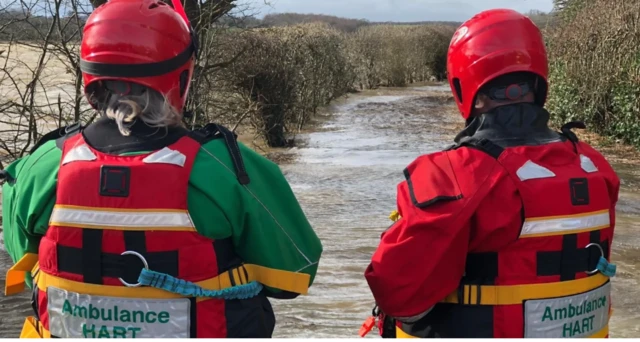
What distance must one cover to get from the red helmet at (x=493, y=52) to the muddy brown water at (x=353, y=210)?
3.04 metres

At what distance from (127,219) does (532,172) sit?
1.37m

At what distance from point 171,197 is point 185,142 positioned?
0.68 feet

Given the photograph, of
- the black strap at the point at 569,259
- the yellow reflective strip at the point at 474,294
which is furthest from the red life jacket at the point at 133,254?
the black strap at the point at 569,259

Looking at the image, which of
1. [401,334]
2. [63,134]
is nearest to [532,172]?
[401,334]

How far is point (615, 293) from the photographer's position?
235 inches

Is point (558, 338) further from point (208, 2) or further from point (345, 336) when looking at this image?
point (208, 2)

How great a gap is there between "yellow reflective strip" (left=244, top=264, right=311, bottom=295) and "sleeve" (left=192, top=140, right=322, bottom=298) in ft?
0.05

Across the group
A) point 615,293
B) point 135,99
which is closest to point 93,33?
point 135,99

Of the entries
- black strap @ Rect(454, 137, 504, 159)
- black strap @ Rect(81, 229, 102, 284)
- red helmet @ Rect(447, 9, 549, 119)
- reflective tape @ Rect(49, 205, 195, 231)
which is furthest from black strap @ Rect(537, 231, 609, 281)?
black strap @ Rect(81, 229, 102, 284)

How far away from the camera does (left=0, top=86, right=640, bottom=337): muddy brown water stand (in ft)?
17.9

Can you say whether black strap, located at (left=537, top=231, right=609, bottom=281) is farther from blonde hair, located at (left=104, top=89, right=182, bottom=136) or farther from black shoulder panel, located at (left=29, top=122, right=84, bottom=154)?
black shoulder panel, located at (left=29, top=122, right=84, bottom=154)

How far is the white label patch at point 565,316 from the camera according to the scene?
2.38m

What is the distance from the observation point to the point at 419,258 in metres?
2.41

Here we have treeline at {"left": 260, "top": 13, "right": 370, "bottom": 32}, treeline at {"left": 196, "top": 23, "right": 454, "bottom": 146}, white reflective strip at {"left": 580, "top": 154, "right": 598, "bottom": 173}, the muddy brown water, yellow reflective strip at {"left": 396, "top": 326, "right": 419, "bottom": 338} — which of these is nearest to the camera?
white reflective strip at {"left": 580, "top": 154, "right": 598, "bottom": 173}
